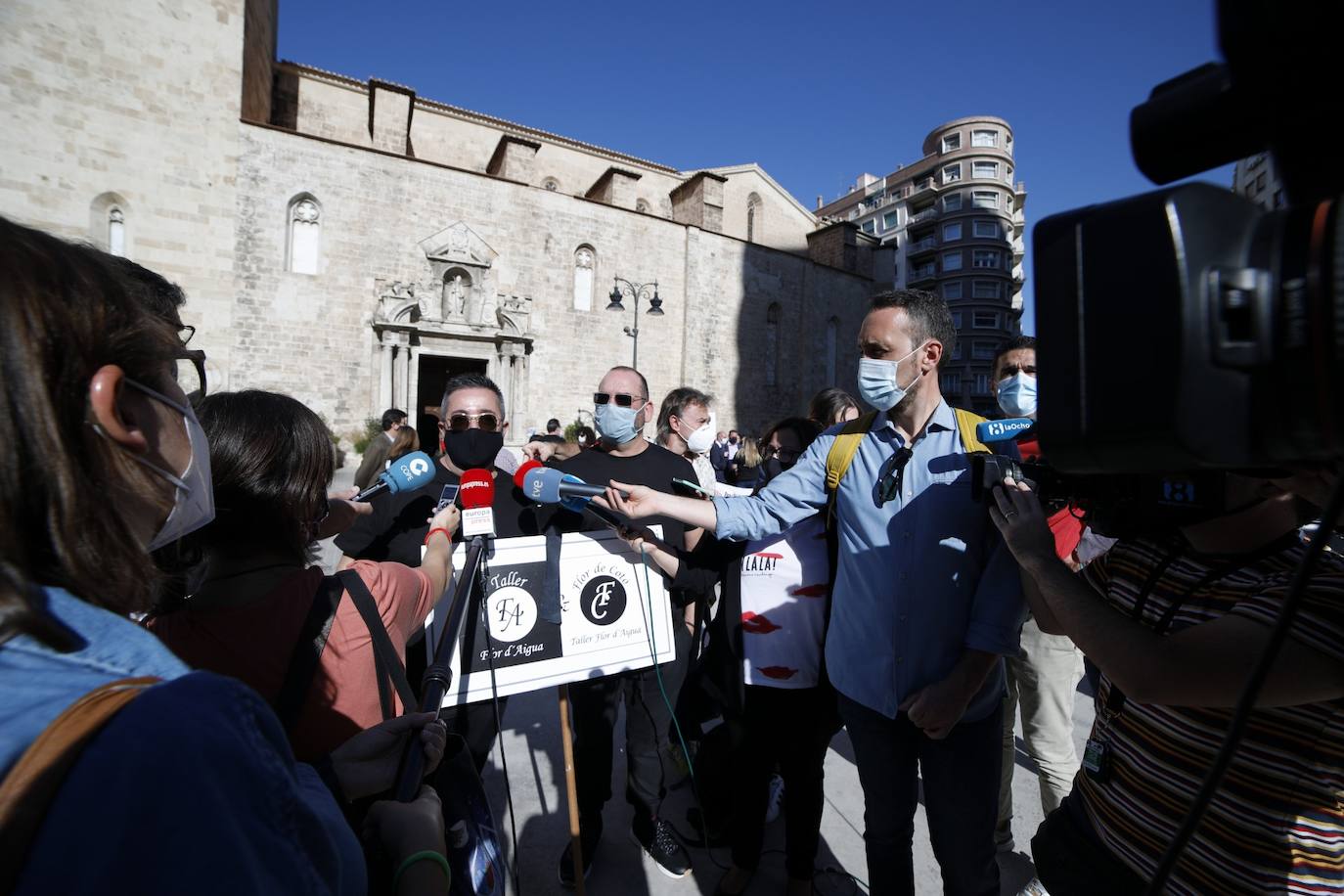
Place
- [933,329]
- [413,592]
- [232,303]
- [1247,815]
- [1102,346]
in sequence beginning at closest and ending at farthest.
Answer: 1. [1102,346]
2. [1247,815]
3. [413,592]
4. [933,329]
5. [232,303]

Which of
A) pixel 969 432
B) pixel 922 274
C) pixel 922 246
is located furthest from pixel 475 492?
pixel 922 246

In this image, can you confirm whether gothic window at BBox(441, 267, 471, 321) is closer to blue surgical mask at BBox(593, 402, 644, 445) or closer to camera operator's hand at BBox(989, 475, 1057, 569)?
blue surgical mask at BBox(593, 402, 644, 445)

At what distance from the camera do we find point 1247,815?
115 centimetres

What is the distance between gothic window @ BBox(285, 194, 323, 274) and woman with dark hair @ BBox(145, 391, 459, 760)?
16.1 meters

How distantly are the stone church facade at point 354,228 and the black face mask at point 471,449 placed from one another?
553 inches

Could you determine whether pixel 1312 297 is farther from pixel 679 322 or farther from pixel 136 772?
pixel 679 322

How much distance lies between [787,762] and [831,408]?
2.09 m

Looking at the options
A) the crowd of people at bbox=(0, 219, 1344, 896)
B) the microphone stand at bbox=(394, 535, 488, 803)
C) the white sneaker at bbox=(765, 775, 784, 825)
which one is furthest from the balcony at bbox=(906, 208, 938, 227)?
the microphone stand at bbox=(394, 535, 488, 803)

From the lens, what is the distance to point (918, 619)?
1.91 meters

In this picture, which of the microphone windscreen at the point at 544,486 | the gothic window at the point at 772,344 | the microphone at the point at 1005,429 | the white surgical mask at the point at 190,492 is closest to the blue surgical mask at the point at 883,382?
the microphone at the point at 1005,429

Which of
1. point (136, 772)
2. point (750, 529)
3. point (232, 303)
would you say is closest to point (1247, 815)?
point (750, 529)

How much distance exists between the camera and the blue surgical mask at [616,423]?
3.12m

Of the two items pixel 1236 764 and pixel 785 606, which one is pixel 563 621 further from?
pixel 1236 764

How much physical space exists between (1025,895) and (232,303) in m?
17.1
